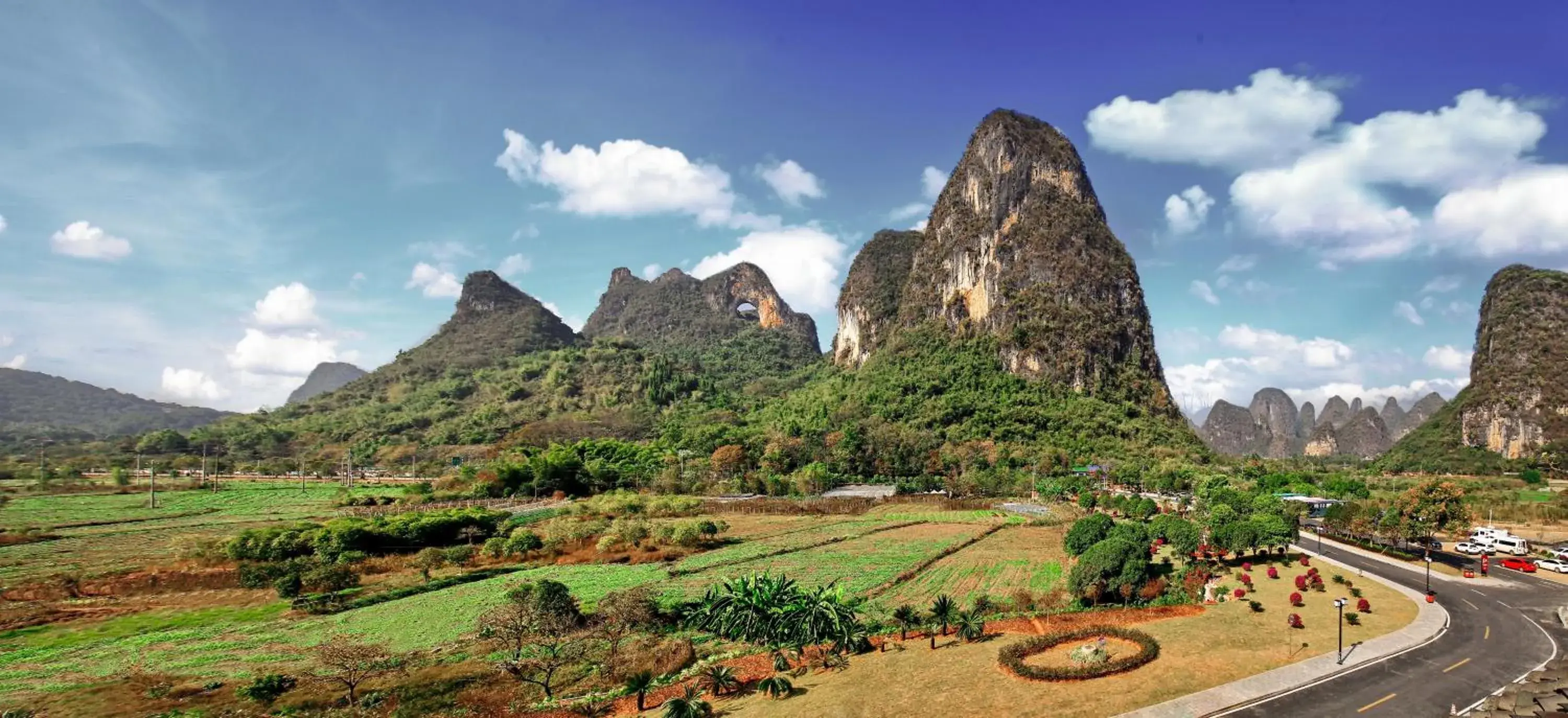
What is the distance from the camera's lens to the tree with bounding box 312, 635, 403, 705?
969 inches

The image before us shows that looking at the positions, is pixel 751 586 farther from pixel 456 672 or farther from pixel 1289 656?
pixel 1289 656

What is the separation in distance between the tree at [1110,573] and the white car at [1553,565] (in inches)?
1121

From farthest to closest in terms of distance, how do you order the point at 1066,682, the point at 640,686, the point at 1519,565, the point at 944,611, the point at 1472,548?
the point at 1472,548, the point at 1519,565, the point at 944,611, the point at 640,686, the point at 1066,682

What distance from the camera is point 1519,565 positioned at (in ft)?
137

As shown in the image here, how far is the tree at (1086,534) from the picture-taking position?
4169 centimetres

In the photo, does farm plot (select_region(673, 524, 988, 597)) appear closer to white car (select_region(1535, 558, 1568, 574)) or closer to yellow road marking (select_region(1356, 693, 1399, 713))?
yellow road marking (select_region(1356, 693, 1399, 713))

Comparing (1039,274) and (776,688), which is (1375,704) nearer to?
Result: (776,688)

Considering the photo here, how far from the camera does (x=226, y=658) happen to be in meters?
29.2

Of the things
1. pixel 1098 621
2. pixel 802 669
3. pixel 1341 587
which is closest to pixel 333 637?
pixel 802 669

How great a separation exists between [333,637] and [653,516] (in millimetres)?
37443

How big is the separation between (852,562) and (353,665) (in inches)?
1225

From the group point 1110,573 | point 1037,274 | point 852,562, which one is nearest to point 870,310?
point 1037,274

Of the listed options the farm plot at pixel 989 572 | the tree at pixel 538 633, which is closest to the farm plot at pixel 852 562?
the farm plot at pixel 989 572

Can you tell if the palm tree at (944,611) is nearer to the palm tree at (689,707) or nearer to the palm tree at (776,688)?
the palm tree at (776,688)
